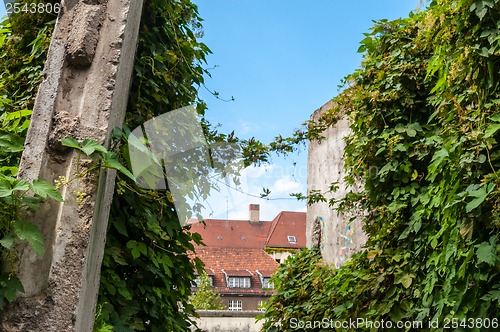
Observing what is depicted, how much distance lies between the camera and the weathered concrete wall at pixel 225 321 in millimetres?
8680

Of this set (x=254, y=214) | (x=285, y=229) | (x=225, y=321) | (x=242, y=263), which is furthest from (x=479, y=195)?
(x=254, y=214)

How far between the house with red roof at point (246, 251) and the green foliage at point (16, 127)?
1567 cm

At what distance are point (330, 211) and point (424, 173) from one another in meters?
2.59

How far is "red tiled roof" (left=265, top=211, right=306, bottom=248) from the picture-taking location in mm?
20608

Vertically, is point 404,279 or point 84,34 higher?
point 84,34

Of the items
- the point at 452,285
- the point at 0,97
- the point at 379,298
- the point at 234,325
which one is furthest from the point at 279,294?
the point at 0,97

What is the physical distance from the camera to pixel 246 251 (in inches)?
821

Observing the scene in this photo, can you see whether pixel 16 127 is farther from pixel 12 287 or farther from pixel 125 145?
pixel 12 287

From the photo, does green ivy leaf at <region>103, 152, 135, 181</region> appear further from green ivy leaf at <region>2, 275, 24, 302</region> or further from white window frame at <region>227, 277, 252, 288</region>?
white window frame at <region>227, 277, 252, 288</region>

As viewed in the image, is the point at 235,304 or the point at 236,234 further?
the point at 235,304

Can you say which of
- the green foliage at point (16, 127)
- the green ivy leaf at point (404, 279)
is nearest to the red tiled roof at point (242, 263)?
the green ivy leaf at point (404, 279)

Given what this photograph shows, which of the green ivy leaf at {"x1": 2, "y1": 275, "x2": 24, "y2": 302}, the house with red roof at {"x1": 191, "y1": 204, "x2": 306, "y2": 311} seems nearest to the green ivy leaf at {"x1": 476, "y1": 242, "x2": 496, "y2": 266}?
the green ivy leaf at {"x1": 2, "y1": 275, "x2": 24, "y2": 302}

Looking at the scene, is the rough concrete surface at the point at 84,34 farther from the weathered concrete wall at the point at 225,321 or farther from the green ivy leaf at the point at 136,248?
the weathered concrete wall at the point at 225,321

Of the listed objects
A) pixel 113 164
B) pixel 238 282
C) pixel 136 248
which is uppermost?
pixel 238 282
